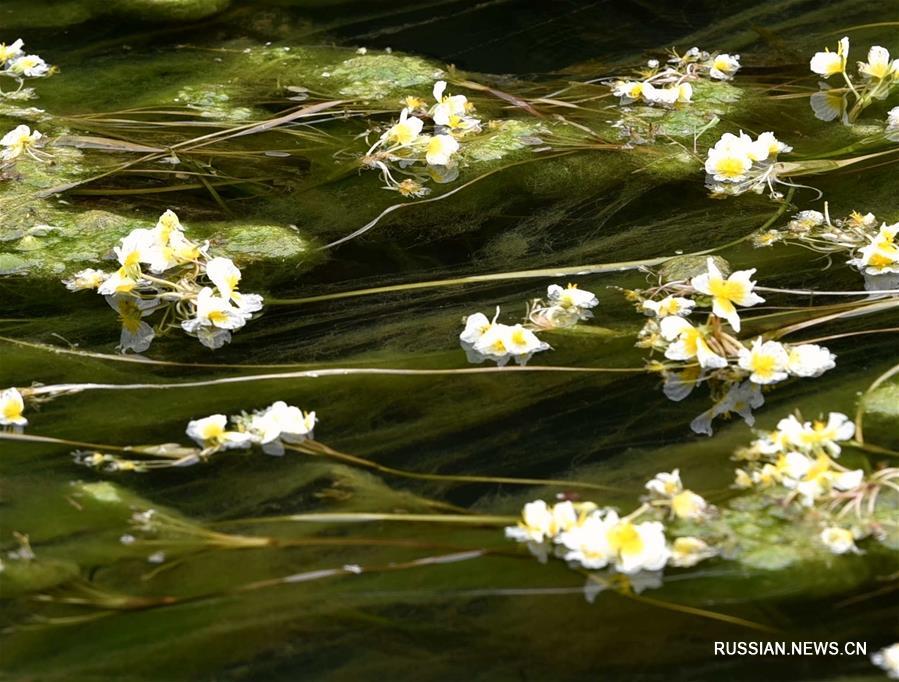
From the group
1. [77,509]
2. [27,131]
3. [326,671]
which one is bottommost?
[326,671]

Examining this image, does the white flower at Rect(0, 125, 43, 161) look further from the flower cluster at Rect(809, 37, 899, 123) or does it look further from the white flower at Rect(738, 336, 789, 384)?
the flower cluster at Rect(809, 37, 899, 123)

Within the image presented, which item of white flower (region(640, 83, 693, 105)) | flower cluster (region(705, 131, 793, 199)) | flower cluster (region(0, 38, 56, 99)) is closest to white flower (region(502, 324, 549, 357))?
flower cluster (region(705, 131, 793, 199))

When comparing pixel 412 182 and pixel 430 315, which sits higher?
pixel 412 182

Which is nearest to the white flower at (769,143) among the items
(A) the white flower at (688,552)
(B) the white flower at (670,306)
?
(B) the white flower at (670,306)

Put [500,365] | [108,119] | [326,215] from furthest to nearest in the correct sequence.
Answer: [108,119] < [326,215] < [500,365]

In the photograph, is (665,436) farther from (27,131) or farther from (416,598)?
(27,131)

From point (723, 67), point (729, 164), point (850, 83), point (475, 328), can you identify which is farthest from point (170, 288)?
point (850, 83)

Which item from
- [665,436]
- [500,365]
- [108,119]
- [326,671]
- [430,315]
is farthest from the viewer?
[108,119]

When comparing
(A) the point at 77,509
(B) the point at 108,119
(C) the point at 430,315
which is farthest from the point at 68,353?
(B) the point at 108,119
